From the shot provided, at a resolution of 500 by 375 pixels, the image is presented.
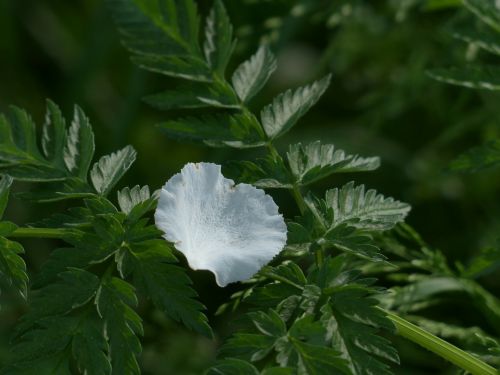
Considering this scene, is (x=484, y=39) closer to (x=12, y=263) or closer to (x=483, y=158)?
(x=483, y=158)

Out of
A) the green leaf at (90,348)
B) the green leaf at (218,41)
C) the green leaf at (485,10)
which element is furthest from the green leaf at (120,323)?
the green leaf at (485,10)

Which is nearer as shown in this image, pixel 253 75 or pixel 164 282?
pixel 164 282

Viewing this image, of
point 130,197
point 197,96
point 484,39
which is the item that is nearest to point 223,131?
point 197,96

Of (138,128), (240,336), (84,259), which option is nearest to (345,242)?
(240,336)

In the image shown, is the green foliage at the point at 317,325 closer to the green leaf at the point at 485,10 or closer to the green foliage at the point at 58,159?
the green foliage at the point at 58,159

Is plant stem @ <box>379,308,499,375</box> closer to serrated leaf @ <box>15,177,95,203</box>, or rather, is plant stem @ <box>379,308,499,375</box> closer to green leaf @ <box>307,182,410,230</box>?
green leaf @ <box>307,182,410,230</box>

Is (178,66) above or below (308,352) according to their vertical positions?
above
